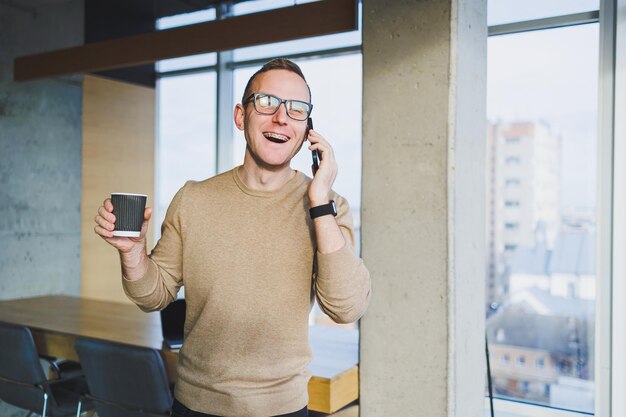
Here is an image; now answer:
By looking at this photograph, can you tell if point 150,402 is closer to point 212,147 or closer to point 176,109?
point 212,147

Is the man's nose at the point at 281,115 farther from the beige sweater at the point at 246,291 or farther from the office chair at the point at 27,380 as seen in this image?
the office chair at the point at 27,380

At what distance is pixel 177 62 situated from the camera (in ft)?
16.8

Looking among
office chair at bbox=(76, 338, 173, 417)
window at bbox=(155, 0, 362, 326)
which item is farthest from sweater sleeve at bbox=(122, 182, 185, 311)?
window at bbox=(155, 0, 362, 326)

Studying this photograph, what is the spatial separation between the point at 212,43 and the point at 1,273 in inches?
82.2

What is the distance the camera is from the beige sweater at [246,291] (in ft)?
4.36

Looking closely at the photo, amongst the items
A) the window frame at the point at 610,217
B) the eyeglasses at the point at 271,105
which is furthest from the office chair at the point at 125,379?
the window frame at the point at 610,217

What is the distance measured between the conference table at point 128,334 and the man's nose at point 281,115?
111 centimetres

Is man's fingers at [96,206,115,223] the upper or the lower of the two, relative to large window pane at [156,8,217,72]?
lower

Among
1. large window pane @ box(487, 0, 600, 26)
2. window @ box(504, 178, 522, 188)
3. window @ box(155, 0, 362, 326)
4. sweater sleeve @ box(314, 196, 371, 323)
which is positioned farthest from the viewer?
window @ box(155, 0, 362, 326)

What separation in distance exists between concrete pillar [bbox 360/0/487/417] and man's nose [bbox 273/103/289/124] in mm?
798

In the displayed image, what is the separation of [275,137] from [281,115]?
2.1 inches

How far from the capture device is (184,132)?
17.1 feet

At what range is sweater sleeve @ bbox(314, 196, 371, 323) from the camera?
1263mm

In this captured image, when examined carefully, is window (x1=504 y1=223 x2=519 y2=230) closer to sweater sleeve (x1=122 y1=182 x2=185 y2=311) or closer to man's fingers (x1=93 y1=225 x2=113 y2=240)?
sweater sleeve (x1=122 y1=182 x2=185 y2=311)
